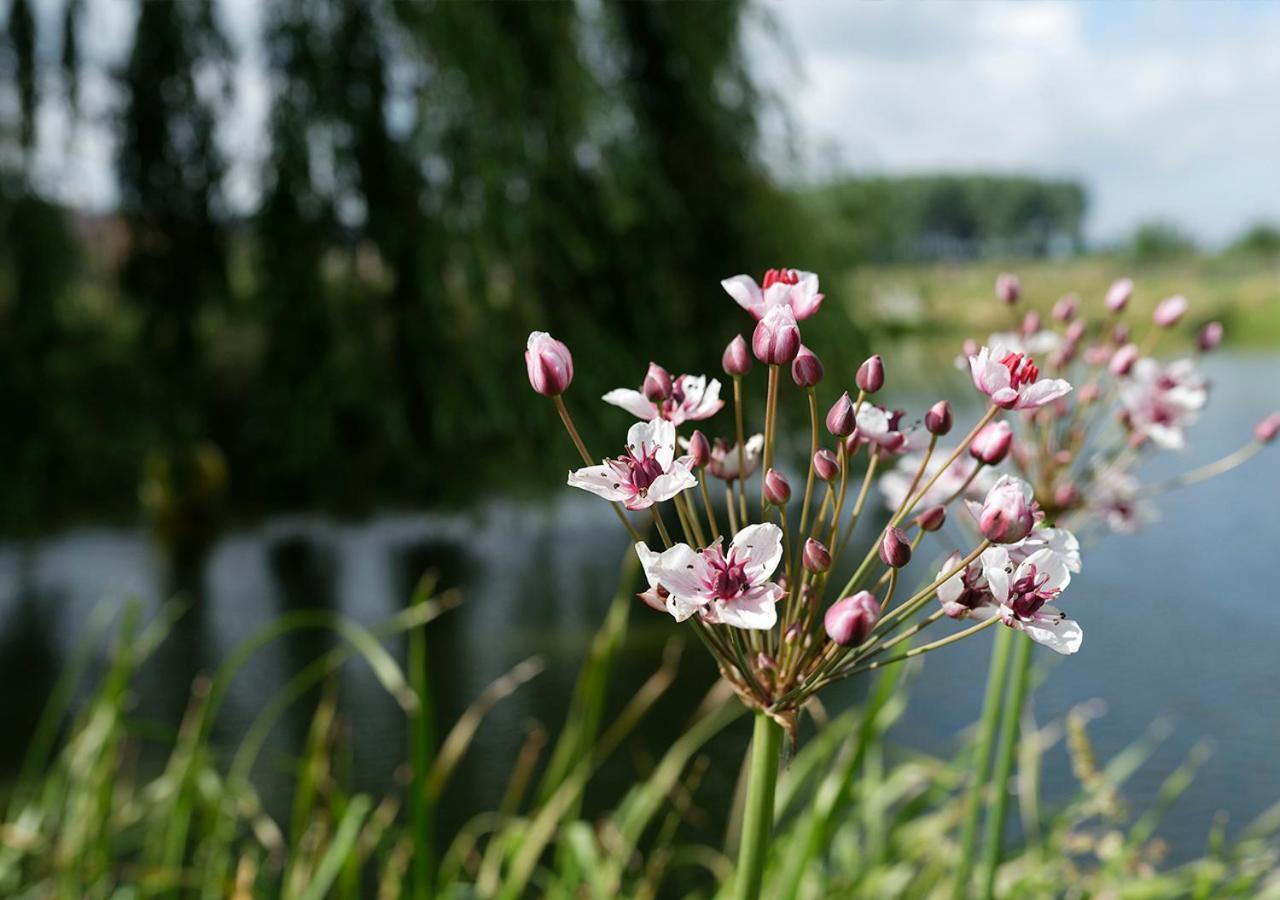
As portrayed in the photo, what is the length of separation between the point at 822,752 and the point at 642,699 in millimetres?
257

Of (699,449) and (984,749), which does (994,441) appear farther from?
(984,749)

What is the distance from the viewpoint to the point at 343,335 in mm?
3178

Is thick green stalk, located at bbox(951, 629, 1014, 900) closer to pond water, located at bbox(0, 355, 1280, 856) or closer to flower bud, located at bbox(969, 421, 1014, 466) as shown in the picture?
flower bud, located at bbox(969, 421, 1014, 466)

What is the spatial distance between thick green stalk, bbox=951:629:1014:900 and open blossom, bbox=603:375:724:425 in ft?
1.03

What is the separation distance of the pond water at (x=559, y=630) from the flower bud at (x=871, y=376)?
5.43ft

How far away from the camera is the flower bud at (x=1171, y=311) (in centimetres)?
69

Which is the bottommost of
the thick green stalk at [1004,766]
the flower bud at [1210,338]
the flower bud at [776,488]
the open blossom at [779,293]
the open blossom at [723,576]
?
the thick green stalk at [1004,766]

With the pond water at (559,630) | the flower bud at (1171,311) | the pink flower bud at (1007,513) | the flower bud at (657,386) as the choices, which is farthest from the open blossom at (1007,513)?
the pond water at (559,630)

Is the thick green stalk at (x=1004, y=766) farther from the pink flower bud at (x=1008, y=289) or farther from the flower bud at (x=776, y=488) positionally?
the flower bud at (x=776, y=488)

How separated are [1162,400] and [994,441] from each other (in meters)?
0.40

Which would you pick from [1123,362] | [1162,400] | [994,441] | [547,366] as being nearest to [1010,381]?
[994,441]

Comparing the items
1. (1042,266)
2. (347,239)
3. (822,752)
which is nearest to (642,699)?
(822,752)

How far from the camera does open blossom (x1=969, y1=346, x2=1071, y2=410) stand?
34 cm

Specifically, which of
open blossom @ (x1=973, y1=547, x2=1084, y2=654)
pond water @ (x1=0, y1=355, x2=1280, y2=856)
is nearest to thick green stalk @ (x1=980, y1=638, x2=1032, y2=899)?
open blossom @ (x1=973, y1=547, x2=1084, y2=654)
